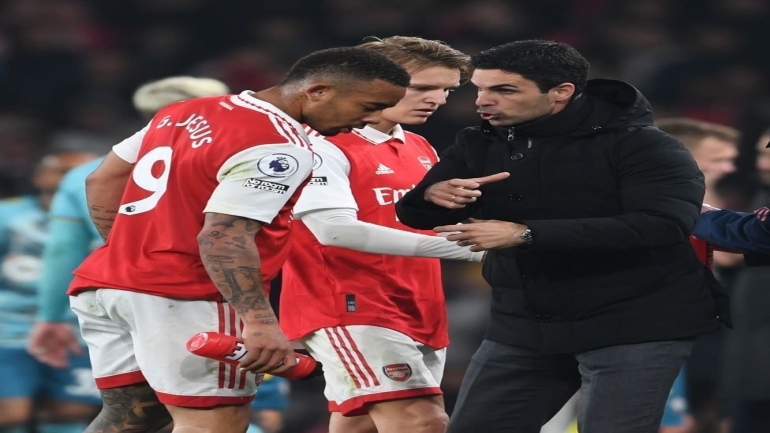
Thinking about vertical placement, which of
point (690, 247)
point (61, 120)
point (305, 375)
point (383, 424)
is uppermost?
point (690, 247)

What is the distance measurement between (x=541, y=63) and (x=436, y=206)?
566 millimetres

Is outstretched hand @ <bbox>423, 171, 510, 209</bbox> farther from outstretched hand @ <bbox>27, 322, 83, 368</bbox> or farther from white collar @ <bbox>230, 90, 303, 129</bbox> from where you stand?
outstretched hand @ <bbox>27, 322, 83, 368</bbox>

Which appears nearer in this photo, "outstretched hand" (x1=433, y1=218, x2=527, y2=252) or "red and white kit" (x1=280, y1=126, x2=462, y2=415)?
"outstretched hand" (x1=433, y1=218, x2=527, y2=252)

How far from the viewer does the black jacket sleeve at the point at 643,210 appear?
3871 millimetres

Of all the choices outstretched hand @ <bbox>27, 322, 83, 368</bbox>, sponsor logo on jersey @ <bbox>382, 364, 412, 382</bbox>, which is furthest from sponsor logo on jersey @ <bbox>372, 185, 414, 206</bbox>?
outstretched hand @ <bbox>27, 322, 83, 368</bbox>

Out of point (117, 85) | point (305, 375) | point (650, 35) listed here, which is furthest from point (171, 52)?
point (305, 375)

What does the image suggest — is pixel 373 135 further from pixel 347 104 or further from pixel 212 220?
pixel 212 220

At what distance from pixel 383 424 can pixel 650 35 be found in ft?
17.7

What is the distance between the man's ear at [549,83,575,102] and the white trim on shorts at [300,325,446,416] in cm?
108

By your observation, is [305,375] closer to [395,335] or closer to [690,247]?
[395,335]

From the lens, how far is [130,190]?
4.15m

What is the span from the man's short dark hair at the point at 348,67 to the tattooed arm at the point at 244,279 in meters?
0.54

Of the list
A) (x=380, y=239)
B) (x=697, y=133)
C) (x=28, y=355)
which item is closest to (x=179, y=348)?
(x=380, y=239)

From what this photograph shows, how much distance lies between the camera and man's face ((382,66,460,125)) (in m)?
4.86
